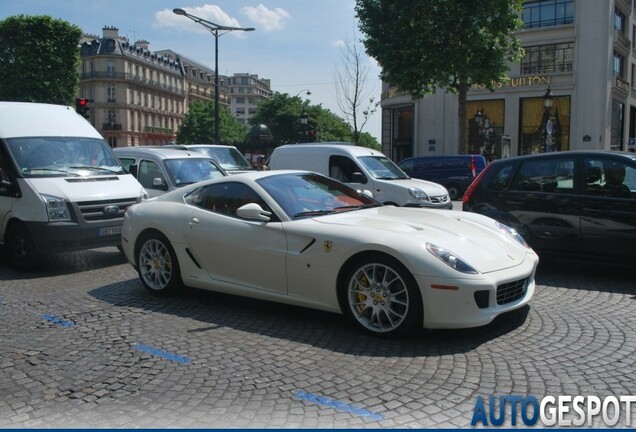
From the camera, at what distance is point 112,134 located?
303 ft

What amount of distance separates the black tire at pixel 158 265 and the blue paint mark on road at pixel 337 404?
2904 mm

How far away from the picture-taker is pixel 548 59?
38094 millimetres

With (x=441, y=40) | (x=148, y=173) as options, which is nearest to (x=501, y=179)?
(x=148, y=173)

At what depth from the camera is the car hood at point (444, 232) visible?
477cm

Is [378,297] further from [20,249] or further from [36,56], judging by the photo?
[36,56]

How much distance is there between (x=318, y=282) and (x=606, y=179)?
419 cm

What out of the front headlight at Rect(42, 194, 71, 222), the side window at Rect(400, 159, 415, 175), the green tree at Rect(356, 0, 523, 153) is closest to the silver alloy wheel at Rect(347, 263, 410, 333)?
the front headlight at Rect(42, 194, 71, 222)

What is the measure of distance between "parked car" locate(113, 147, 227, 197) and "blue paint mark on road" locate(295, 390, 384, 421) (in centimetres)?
781

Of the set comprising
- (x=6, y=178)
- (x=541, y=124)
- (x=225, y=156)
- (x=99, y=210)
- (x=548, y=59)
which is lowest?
(x=99, y=210)

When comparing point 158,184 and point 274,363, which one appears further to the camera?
point 158,184

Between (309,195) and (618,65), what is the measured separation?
43.4 meters

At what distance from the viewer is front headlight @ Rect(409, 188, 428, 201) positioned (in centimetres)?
1230

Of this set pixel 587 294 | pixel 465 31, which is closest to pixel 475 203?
pixel 587 294

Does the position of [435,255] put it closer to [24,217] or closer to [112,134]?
[24,217]
